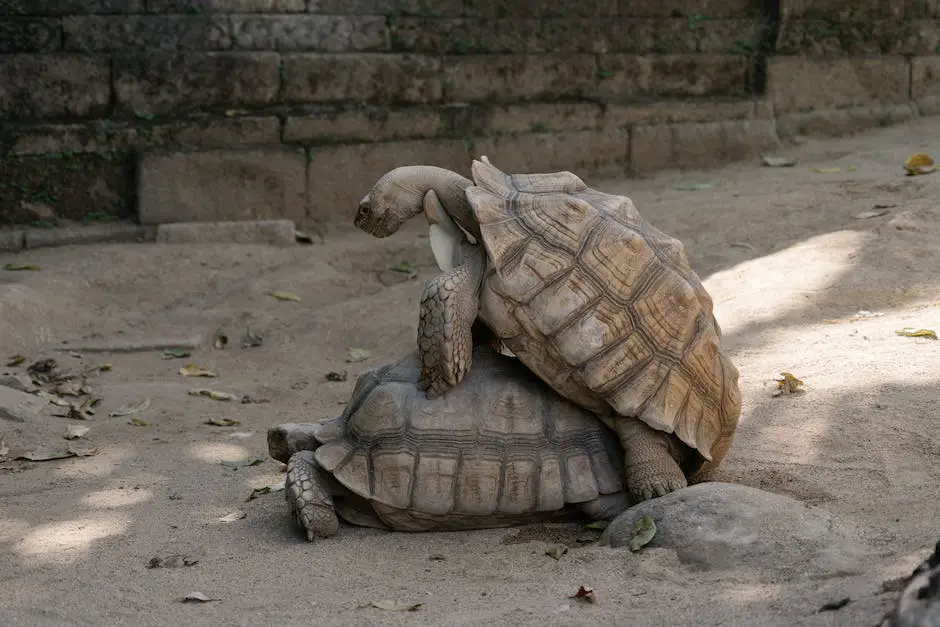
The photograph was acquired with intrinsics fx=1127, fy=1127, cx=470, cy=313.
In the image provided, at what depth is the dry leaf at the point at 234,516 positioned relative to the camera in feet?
13.7

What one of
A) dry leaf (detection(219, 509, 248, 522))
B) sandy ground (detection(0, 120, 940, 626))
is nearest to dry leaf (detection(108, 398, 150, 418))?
sandy ground (detection(0, 120, 940, 626))

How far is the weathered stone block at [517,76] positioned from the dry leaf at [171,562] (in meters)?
5.57

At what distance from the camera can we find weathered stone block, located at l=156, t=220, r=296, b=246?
787 cm

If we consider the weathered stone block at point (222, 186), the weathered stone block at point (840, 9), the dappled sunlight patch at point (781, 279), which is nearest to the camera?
the dappled sunlight patch at point (781, 279)

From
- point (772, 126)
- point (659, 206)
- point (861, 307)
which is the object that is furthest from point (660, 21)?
point (861, 307)

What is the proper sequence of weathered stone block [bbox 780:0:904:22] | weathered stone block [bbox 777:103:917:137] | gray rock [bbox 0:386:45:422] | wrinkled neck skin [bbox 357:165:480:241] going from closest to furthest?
wrinkled neck skin [bbox 357:165:480:241] < gray rock [bbox 0:386:45:422] < weathered stone block [bbox 780:0:904:22] < weathered stone block [bbox 777:103:917:137]

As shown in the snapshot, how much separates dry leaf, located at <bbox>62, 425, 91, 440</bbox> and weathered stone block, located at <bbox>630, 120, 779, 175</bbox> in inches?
211

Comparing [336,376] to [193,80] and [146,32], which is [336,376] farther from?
[146,32]

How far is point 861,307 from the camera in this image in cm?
607

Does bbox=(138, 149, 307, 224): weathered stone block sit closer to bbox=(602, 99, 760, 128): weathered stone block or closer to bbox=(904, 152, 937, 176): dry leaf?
bbox=(602, 99, 760, 128): weathered stone block

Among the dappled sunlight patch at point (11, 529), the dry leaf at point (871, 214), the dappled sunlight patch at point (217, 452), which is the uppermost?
the dry leaf at point (871, 214)

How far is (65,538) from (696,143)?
22.0ft

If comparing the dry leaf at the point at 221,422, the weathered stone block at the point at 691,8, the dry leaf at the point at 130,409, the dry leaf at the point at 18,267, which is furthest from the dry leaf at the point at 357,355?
the weathered stone block at the point at 691,8

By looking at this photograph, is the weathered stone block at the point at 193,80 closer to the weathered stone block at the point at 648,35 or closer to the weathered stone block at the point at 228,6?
the weathered stone block at the point at 228,6
